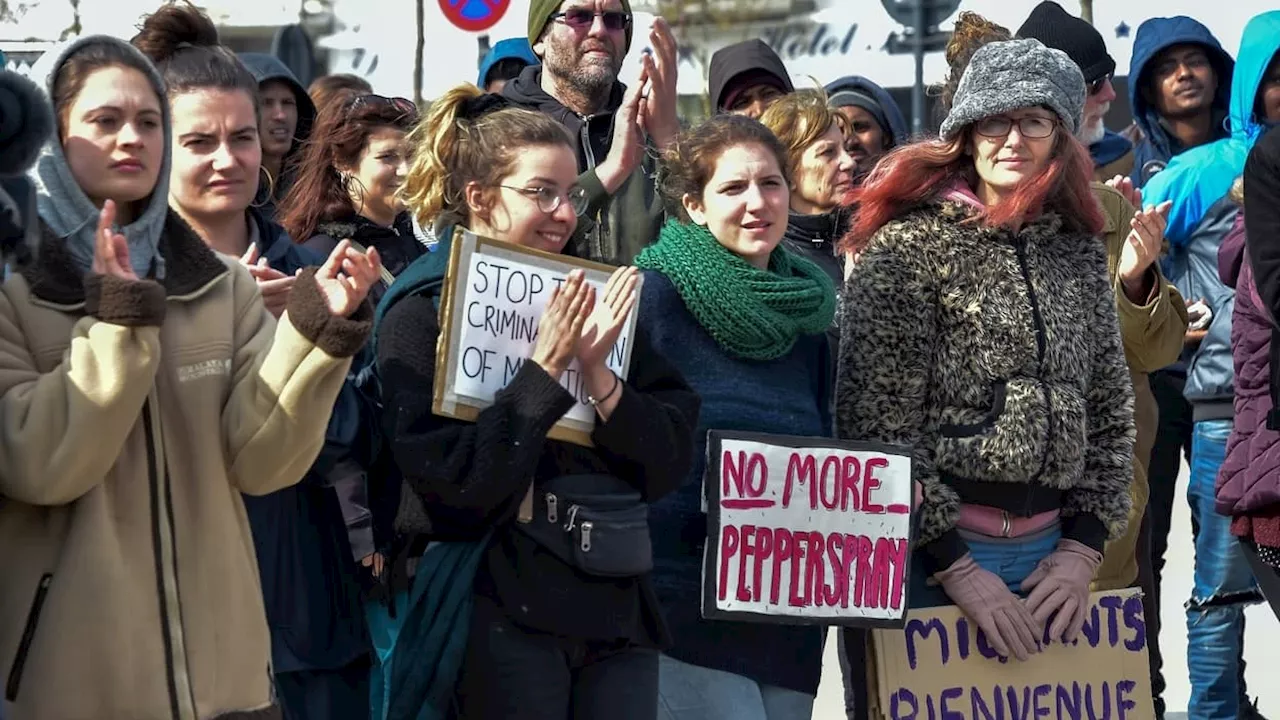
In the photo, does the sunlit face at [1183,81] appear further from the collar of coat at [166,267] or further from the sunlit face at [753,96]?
the collar of coat at [166,267]

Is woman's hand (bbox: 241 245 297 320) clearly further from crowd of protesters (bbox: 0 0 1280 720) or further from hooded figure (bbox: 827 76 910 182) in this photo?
hooded figure (bbox: 827 76 910 182)

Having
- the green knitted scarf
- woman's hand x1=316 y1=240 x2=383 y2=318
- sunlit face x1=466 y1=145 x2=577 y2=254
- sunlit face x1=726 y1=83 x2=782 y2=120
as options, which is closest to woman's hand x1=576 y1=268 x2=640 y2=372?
sunlit face x1=466 y1=145 x2=577 y2=254

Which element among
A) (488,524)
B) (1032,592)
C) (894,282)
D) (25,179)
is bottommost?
(1032,592)

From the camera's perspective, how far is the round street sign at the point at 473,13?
1728 centimetres

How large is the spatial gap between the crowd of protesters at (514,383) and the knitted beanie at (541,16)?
339mm

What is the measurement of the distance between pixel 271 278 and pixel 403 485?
518 millimetres

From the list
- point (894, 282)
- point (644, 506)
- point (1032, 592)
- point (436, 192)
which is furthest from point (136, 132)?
point (1032, 592)

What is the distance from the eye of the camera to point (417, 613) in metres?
4.36

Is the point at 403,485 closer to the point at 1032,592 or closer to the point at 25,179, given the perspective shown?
the point at 25,179

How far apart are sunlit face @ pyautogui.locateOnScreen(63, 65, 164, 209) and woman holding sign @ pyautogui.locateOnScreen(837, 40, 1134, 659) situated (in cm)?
178

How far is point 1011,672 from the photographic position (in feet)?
16.6

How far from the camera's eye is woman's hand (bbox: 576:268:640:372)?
4.33m

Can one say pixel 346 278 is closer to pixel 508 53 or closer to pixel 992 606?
pixel 992 606

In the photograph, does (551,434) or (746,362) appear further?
(746,362)
